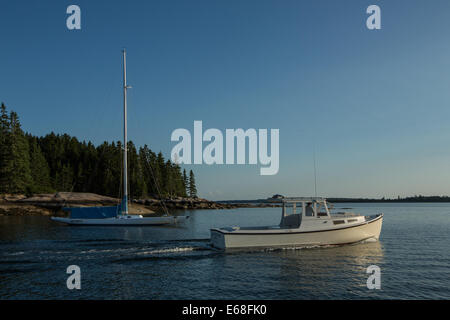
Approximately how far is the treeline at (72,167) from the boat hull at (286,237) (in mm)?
55272

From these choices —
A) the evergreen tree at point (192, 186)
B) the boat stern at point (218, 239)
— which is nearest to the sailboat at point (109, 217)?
the boat stern at point (218, 239)

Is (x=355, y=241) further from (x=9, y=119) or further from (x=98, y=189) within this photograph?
(x=98, y=189)

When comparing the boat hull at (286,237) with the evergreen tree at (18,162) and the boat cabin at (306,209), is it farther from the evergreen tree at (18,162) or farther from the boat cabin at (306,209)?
the evergreen tree at (18,162)

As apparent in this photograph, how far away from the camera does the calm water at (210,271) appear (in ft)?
50.6

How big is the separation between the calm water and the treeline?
5279 cm

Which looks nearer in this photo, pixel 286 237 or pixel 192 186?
pixel 286 237

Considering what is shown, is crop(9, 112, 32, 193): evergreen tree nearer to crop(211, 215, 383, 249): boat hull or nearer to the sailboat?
the sailboat

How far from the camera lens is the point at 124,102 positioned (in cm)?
4938

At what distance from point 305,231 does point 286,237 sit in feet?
5.31

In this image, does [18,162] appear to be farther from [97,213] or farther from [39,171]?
[97,213]

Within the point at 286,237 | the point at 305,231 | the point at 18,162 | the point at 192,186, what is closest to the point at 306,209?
the point at 305,231

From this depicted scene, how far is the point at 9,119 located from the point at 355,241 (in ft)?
251

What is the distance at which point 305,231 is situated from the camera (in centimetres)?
2589
